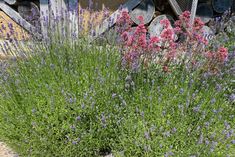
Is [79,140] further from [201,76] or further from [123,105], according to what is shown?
[201,76]

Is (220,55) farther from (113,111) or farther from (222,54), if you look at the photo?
(113,111)

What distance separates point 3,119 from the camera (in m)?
2.55

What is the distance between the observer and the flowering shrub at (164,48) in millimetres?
2525

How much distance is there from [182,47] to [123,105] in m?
1.01

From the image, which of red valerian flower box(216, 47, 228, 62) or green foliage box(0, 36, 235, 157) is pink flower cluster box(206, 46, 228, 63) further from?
green foliage box(0, 36, 235, 157)

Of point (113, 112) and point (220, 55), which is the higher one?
point (220, 55)

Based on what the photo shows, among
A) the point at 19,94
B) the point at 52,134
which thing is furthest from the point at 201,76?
the point at 19,94

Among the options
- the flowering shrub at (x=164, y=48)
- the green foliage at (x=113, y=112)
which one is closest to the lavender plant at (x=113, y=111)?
the green foliage at (x=113, y=112)

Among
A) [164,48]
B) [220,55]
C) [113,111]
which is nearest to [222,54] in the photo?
[220,55]

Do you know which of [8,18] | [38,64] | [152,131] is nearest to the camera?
[152,131]

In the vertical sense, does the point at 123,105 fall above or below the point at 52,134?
above

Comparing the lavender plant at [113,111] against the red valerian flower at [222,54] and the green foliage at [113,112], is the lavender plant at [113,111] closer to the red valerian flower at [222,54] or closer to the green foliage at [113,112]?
the green foliage at [113,112]

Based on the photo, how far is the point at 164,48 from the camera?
274 cm

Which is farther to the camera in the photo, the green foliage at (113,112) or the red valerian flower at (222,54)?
the red valerian flower at (222,54)
